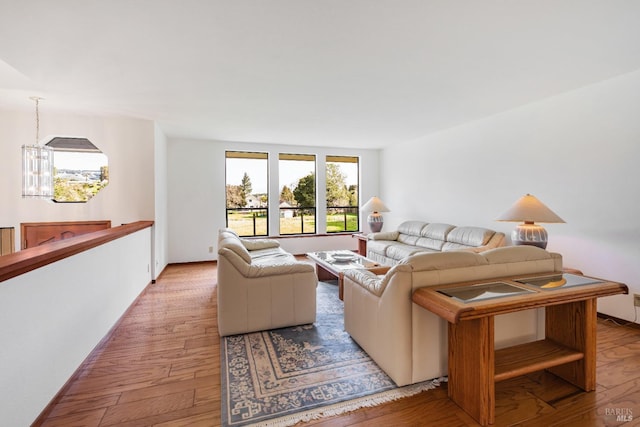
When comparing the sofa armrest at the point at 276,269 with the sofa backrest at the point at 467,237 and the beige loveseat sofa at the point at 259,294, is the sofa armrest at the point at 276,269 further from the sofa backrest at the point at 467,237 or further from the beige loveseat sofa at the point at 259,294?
the sofa backrest at the point at 467,237

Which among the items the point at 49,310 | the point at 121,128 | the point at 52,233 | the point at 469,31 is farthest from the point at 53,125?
the point at 469,31

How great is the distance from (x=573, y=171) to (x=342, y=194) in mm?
4227

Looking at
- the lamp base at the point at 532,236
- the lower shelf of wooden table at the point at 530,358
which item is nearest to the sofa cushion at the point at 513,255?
the lower shelf of wooden table at the point at 530,358

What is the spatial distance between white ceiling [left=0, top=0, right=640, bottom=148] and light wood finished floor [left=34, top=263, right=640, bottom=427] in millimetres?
2367

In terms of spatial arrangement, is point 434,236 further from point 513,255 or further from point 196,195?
point 196,195

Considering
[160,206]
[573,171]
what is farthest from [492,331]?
[160,206]

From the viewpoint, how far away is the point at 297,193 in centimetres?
634

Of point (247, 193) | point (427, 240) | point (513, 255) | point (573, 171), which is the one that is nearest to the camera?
point (513, 255)

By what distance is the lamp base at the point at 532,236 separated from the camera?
10.00 feet

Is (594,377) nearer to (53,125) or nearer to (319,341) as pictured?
(319,341)

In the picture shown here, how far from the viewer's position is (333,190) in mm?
6621

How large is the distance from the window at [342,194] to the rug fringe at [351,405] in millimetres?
4840

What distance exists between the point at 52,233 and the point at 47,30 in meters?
3.05

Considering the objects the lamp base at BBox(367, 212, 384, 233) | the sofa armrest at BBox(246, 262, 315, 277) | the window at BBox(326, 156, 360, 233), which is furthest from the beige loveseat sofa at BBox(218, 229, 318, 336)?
the window at BBox(326, 156, 360, 233)
